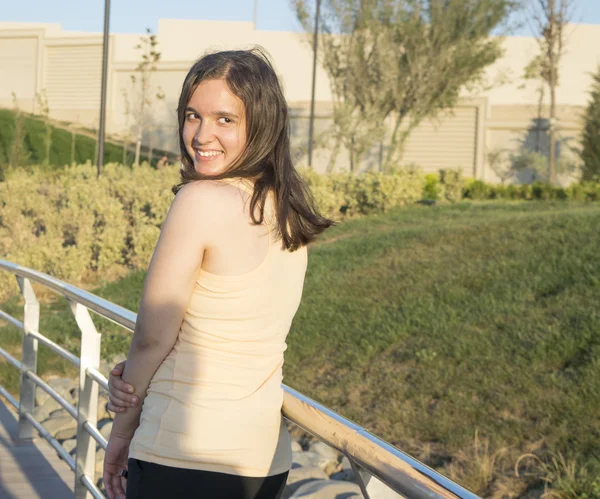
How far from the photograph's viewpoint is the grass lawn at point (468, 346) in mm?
5238

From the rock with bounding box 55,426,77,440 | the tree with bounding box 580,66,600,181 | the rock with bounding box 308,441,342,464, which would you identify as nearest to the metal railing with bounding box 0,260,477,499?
the rock with bounding box 55,426,77,440

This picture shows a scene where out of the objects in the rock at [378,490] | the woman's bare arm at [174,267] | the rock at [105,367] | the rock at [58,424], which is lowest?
the rock at [58,424]

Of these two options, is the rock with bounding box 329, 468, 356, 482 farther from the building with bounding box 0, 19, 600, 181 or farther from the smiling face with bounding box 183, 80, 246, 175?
the building with bounding box 0, 19, 600, 181

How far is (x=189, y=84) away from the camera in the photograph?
6.21 ft

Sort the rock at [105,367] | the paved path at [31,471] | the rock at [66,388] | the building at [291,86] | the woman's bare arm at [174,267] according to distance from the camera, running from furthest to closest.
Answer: the building at [291,86] → the rock at [105,367] → the rock at [66,388] → the paved path at [31,471] → the woman's bare arm at [174,267]

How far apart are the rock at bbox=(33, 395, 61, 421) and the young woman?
5.35 m

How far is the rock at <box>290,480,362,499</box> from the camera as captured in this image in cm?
478

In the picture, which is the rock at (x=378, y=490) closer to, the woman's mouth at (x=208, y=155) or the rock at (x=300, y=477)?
the woman's mouth at (x=208, y=155)

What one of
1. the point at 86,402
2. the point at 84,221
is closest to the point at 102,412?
the point at 86,402

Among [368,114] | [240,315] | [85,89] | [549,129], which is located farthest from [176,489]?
[85,89]

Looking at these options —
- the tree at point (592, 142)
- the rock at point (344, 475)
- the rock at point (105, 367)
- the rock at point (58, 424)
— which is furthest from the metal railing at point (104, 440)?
the tree at point (592, 142)

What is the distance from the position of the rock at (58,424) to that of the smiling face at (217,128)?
5.08 m

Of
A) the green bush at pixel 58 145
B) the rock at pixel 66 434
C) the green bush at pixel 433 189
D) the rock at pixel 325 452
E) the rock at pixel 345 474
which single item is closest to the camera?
the rock at pixel 345 474

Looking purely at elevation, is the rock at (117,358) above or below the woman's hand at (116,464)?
below
